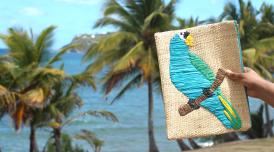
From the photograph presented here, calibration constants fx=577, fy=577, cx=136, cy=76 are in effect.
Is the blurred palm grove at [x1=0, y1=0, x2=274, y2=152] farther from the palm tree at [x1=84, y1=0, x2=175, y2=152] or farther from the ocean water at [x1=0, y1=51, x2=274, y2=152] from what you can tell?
the ocean water at [x1=0, y1=51, x2=274, y2=152]

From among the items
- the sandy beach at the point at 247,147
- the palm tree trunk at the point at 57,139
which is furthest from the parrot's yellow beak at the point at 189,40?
the palm tree trunk at the point at 57,139

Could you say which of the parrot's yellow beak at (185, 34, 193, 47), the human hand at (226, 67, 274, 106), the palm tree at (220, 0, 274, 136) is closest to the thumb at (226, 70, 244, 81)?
the human hand at (226, 67, 274, 106)

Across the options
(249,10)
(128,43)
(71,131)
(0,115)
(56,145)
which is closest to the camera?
(0,115)

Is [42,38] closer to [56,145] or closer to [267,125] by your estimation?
[56,145]

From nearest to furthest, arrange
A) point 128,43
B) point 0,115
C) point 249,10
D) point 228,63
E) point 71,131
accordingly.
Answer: point 228,63
point 0,115
point 128,43
point 249,10
point 71,131

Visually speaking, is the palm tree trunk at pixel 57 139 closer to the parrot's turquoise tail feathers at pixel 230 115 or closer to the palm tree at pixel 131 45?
the palm tree at pixel 131 45

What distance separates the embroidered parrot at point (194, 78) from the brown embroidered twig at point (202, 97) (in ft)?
0.04

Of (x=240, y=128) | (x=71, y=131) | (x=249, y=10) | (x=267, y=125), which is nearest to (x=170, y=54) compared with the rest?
(x=240, y=128)

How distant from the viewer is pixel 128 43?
74.9 feet

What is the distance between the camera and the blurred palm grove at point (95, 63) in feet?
62.2

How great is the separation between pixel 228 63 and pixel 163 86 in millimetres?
329

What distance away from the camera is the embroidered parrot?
2730mm

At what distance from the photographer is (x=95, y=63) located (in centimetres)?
2262

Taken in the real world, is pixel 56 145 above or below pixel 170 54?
below
